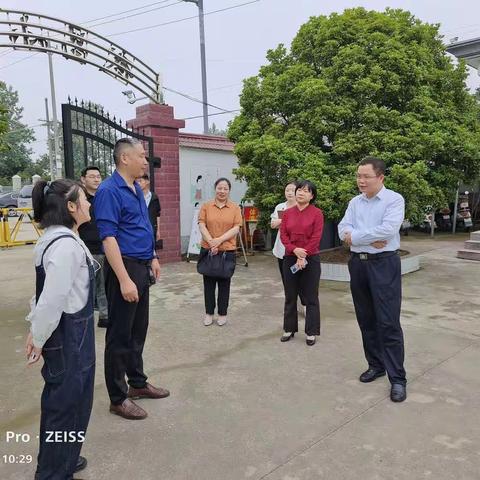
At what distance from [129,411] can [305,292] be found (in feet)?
6.49

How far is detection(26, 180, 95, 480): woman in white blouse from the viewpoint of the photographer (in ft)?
6.55

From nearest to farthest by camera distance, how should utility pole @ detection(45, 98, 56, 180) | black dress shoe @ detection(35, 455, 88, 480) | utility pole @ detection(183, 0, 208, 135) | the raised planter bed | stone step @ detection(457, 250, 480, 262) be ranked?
black dress shoe @ detection(35, 455, 88, 480)
the raised planter bed
stone step @ detection(457, 250, 480, 262)
utility pole @ detection(183, 0, 208, 135)
utility pole @ detection(45, 98, 56, 180)

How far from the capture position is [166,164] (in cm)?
792

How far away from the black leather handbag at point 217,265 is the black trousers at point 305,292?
24.4 inches

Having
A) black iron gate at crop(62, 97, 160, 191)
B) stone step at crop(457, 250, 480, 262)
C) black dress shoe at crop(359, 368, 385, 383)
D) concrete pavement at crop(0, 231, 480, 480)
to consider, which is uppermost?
black iron gate at crop(62, 97, 160, 191)

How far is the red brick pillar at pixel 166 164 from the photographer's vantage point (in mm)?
7750

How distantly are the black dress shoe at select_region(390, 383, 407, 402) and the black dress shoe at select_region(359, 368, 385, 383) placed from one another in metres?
0.27

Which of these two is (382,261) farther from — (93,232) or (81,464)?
(93,232)

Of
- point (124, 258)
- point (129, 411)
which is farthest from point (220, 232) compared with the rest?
point (129, 411)

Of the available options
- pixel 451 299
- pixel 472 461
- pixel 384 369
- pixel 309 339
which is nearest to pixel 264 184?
pixel 451 299

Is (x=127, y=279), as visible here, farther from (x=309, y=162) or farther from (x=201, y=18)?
(x=201, y=18)

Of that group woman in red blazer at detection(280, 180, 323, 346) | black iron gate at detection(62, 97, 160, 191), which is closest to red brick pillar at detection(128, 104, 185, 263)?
black iron gate at detection(62, 97, 160, 191)

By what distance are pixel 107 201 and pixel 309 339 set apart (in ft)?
7.67

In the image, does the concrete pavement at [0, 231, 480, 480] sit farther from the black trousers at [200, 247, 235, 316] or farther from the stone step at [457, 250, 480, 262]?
the stone step at [457, 250, 480, 262]
